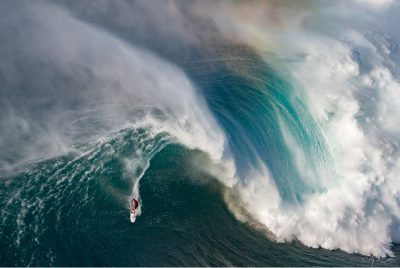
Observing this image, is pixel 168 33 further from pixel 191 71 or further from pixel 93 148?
pixel 93 148

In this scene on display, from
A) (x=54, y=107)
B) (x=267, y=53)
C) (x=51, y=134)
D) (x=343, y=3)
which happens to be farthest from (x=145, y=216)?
(x=343, y=3)

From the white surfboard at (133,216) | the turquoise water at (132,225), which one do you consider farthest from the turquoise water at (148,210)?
the white surfboard at (133,216)

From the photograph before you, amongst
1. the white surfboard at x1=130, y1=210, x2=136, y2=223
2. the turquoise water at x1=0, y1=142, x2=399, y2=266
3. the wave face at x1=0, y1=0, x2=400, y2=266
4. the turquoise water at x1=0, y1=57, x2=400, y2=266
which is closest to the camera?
the turquoise water at x1=0, y1=142, x2=399, y2=266

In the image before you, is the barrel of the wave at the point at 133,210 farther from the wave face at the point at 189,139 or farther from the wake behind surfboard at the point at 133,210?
the wave face at the point at 189,139

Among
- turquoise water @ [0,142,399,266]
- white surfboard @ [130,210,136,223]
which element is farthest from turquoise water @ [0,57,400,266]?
white surfboard @ [130,210,136,223]

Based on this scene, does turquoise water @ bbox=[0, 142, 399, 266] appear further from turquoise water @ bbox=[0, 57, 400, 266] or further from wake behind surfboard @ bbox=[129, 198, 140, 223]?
wake behind surfboard @ bbox=[129, 198, 140, 223]

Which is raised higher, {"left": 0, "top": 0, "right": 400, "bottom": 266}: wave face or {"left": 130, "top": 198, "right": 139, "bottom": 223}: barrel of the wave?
{"left": 0, "top": 0, "right": 400, "bottom": 266}: wave face

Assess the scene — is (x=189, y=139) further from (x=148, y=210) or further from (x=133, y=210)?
(x=133, y=210)

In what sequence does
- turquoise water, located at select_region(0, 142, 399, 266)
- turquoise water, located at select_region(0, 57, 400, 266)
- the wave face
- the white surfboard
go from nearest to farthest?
turquoise water, located at select_region(0, 142, 399, 266) → turquoise water, located at select_region(0, 57, 400, 266) → the wave face → the white surfboard
